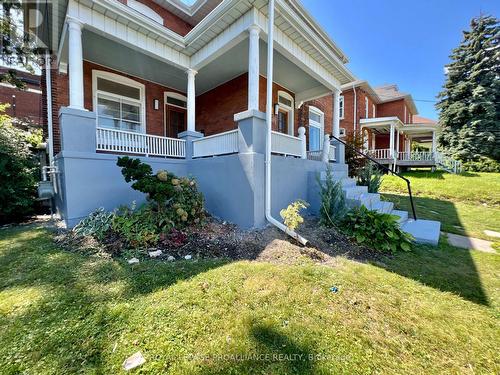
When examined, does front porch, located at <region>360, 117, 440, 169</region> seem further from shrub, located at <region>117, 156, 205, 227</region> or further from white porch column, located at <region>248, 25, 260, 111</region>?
shrub, located at <region>117, 156, 205, 227</region>

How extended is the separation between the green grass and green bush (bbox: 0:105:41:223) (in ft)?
11.4

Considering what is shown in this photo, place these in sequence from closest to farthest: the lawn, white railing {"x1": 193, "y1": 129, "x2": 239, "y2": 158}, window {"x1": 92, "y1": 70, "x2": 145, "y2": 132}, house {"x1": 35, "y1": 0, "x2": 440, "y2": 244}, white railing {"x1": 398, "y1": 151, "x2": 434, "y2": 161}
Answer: house {"x1": 35, "y1": 0, "x2": 440, "y2": 244} → white railing {"x1": 193, "y1": 129, "x2": 239, "y2": 158} → the lawn → window {"x1": 92, "y1": 70, "x2": 145, "y2": 132} → white railing {"x1": 398, "y1": 151, "x2": 434, "y2": 161}

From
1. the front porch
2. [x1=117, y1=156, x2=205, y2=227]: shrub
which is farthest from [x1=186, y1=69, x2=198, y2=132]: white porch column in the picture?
the front porch

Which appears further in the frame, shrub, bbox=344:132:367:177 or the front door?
shrub, bbox=344:132:367:177

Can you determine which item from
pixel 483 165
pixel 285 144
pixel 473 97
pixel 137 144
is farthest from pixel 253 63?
pixel 473 97

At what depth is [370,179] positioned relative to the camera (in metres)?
7.12

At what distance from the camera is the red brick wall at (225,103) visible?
27.0 feet

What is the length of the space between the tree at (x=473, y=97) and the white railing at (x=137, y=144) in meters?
18.6

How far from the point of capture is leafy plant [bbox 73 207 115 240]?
427 centimetres

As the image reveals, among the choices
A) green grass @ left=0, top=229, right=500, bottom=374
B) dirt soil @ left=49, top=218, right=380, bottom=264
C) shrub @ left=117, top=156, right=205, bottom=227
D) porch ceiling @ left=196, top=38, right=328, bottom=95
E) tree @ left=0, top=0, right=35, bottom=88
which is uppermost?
tree @ left=0, top=0, right=35, bottom=88

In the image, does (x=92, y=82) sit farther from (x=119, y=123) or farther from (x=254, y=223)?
(x=254, y=223)

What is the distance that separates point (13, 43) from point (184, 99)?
6279mm

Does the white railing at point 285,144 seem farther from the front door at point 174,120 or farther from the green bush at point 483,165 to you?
the green bush at point 483,165

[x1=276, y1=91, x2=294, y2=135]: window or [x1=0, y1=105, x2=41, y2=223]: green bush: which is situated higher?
[x1=276, y1=91, x2=294, y2=135]: window
